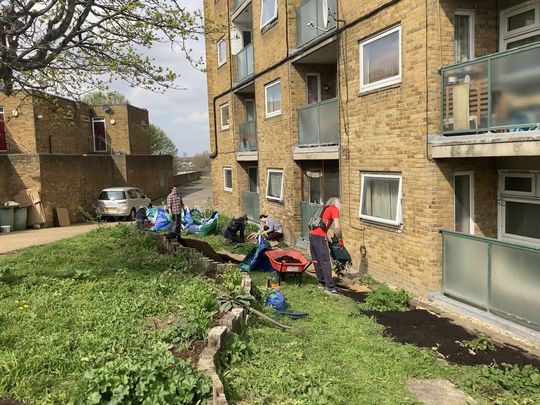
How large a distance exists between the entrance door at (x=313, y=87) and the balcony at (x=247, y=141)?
Answer: 349 centimetres

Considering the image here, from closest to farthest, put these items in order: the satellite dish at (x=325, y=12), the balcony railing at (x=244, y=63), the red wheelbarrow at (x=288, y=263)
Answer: the red wheelbarrow at (x=288, y=263) → the satellite dish at (x=325, y=12) → the balcony railing at (x=244, y=63)

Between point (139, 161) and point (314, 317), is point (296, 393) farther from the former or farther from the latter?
point (139, 161)

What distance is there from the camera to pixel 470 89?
22.9ft

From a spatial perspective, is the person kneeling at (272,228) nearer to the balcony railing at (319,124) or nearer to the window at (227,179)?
the balcony railing at (319,124)

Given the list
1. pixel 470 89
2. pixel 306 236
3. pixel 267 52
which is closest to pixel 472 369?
pixel 470 89

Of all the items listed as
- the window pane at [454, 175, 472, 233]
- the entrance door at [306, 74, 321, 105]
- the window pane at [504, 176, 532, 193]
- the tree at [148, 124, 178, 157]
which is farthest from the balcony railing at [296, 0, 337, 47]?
the tree at [148, 124, 178, 157]

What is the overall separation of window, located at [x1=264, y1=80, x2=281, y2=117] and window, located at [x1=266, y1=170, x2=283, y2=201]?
191 centimetres

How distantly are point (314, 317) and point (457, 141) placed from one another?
347 centimetres

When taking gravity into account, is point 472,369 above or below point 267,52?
below

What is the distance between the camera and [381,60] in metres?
9.05

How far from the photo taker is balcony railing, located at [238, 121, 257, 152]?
17.0 meters

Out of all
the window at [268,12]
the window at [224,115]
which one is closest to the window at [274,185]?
the window at [268,12]

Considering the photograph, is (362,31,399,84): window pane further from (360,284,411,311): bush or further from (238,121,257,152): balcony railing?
(238,121,257,152): balcony railing

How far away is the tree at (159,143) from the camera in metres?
52.1
